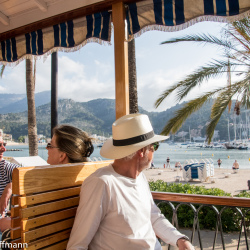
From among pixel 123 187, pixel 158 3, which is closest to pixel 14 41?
pixel 158 3

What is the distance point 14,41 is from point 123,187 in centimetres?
262

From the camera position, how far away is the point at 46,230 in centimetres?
120

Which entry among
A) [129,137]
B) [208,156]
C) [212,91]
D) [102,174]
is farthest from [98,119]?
[102,174]

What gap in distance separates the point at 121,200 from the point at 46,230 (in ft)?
1.15

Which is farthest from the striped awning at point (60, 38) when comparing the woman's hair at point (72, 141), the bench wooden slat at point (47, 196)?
the bench wooden slat at point (47, 196)

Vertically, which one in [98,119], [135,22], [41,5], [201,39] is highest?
[98,119]

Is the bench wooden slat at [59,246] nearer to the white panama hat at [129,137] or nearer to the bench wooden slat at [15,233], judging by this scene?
the bench wooden slat at [15,233]

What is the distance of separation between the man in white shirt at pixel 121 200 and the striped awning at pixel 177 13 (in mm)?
1194

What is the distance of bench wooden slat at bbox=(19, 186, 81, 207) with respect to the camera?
112 centimetres

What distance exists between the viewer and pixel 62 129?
1601mm

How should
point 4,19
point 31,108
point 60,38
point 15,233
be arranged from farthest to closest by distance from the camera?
point 31,108 < point 4,19 < point 60,38 < point 15,233

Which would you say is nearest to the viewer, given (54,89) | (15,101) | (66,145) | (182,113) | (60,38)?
(66,145)

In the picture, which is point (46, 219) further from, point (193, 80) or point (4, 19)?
point (193, 80)

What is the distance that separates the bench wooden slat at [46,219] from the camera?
3.64ft
